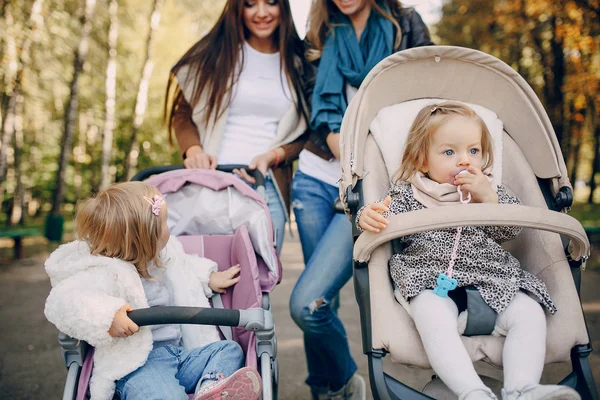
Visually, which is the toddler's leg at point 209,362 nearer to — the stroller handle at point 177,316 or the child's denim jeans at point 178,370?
the child's denim jeans at point 178,370

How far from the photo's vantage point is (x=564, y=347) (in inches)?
74.2

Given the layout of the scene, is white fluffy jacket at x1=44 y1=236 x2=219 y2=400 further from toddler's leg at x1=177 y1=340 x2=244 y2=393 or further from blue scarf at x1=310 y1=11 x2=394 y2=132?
blue scarf at x1=310 y1=11 x2=394 y2=132

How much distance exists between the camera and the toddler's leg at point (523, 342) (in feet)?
5.71

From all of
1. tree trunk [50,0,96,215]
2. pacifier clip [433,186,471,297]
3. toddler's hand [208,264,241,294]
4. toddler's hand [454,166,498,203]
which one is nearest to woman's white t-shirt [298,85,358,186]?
toddler's hand [208,264,241,294]

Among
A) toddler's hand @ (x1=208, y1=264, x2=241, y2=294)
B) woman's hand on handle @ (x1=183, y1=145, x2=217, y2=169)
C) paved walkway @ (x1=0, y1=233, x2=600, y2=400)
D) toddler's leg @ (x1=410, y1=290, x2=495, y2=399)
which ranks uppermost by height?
woman's hand on handle @ (x1=183, y1=145, x2=217, y2=169)

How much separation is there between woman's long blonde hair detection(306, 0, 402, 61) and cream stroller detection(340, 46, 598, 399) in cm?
39

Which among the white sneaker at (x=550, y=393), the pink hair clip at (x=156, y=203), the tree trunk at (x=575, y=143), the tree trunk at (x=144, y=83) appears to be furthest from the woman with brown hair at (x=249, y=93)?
the tree trunk at (x=575, y=143)

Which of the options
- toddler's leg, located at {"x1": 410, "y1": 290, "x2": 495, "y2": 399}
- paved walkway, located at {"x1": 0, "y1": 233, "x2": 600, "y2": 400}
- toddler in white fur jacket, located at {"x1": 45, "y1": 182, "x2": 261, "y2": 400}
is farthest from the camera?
paved walkway, located at {"x1": 0, "y1": 233, "x2": 600, "y2": 400}

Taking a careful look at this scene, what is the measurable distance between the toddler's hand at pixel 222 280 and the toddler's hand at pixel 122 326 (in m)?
0.59

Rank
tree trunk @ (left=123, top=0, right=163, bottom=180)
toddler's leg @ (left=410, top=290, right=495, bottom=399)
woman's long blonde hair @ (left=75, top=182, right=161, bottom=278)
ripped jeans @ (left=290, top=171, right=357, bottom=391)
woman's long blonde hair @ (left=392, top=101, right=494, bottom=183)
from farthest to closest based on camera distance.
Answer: tree trunk @ (left=123, top=0, right=163, bottom=180)
ripped jeans @ (left=290, top=171, right=357, bottom=391)
woman's long blonde hair @ (left=392, top=101, right=494, bottom=183)
woman's long blonde hair @ (left=75, top=182, right=161, bottom=278)
toddler's leg @ (left=410, top=290, right=495, bottom=399)

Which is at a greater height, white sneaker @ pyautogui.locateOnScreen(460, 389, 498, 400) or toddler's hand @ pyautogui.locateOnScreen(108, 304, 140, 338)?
white sneaker @ pyautogui.locateOnScreen(460, 389, 498, 400)

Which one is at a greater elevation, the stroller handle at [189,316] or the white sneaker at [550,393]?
the white sneaker at [550,393]

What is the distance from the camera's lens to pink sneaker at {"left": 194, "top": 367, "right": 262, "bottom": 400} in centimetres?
170

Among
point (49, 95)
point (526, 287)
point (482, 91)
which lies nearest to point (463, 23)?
point (49, 95)
